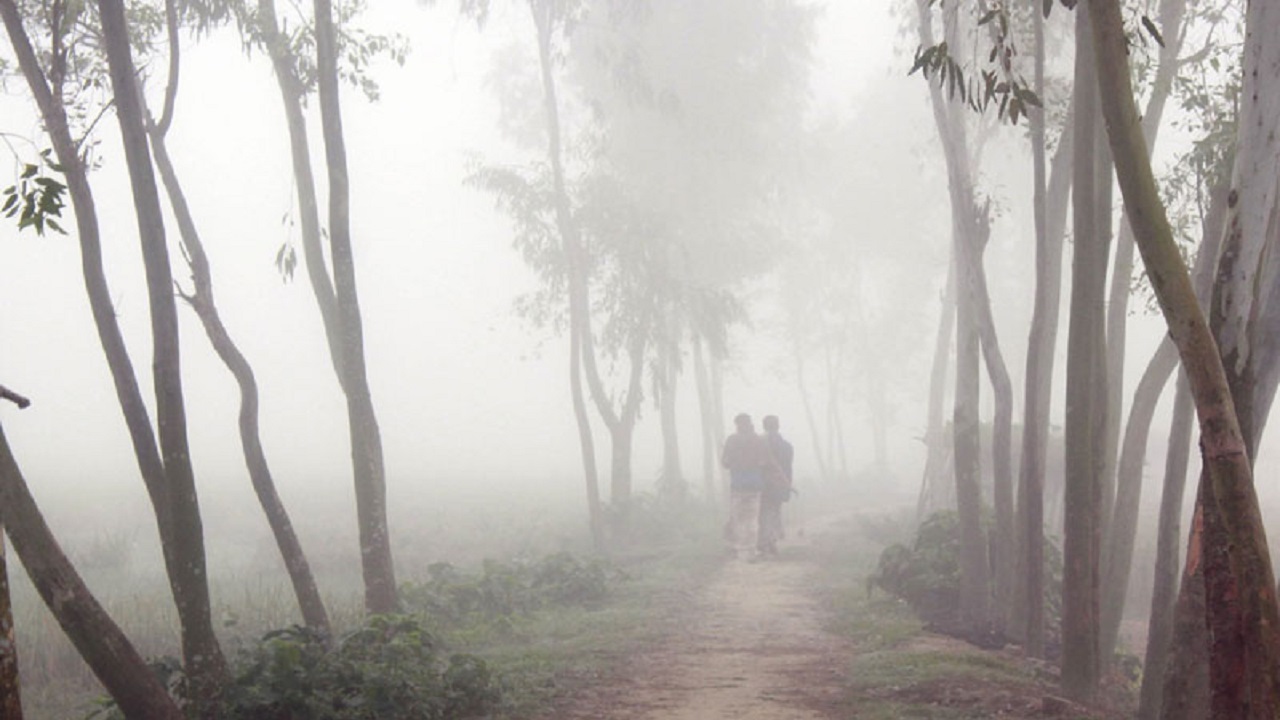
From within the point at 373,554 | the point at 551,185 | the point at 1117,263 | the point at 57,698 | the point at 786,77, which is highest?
the point at 786,77

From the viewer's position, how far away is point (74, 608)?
21.6 feet

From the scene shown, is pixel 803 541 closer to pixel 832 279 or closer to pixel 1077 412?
pixel 1077 412

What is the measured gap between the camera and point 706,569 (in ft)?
60.8

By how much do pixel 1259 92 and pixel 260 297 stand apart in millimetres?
128865

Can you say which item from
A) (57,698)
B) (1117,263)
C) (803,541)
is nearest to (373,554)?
(57,698)

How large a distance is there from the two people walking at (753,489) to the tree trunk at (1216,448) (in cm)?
1428

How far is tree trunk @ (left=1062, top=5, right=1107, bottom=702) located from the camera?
8297 mm

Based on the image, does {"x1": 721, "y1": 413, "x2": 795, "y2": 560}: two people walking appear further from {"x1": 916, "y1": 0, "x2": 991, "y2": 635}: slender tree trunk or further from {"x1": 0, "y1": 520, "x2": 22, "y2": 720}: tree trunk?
{"x1": 0, "y1": 520, "x2": 22, "y2": 720}: tree trunk

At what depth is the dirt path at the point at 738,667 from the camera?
8781 mm

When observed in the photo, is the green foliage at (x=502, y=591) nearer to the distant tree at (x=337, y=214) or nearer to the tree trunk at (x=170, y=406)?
the distant tree at (x=337, y=214)

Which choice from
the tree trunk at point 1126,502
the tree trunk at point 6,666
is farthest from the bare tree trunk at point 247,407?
the tree trunk at point 1126,502

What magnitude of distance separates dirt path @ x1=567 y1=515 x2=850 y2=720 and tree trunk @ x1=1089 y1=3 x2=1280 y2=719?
134 inches

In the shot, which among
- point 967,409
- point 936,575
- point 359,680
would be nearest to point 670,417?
point 936,575

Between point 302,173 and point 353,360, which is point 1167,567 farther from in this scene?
point 302,173
